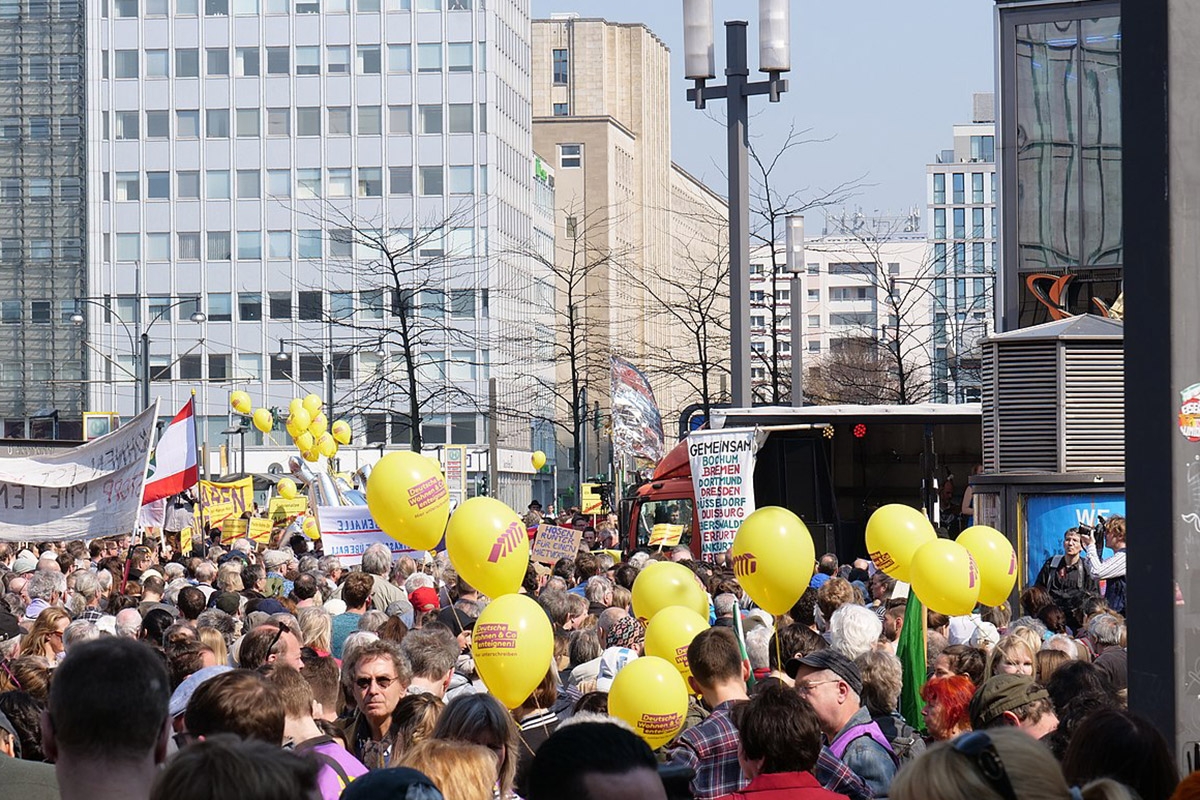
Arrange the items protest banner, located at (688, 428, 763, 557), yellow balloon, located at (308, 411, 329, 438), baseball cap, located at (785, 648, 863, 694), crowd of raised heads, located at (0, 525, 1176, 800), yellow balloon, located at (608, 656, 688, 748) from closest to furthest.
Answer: crowd of raised heads, located at (0, 525, 1176, 800) → baseball cap, located at (785, 648, 863, 694) → yellow balloon, located at (608, 656, 688, 748) → protest banner, located at (688, 428, 763, 557) → yellow balloon, located at (308, 411, 329, 438)

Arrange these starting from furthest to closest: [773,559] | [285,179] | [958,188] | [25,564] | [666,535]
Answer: [958,188], [285,179], [666,535], [25,564], [773,559]

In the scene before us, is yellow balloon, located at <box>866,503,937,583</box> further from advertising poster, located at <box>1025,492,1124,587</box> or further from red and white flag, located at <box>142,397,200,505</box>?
red and white flag, located at <box>142,397,200,505</box>

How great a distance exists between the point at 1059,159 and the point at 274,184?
197ft

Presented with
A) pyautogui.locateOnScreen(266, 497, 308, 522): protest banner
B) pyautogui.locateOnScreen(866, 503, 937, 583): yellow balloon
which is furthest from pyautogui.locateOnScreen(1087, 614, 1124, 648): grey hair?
pyautogui.locateOnScreen(266, 497, 308, 522): protest banner

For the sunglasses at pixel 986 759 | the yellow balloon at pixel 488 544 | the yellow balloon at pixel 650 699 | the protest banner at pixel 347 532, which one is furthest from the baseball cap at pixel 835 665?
the protest banner at pixel 347 532

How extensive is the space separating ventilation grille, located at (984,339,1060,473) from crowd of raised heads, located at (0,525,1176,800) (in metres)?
3.70

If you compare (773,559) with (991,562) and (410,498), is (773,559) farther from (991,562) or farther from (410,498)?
(410,498)

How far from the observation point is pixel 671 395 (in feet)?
414

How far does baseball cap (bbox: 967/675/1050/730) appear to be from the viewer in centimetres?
630

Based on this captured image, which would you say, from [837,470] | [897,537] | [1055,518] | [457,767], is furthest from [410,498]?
[837,470]

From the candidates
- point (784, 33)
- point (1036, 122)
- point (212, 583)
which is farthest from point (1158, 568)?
point (1036, 122)

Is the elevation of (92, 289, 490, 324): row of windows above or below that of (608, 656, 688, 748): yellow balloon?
above

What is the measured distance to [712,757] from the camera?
665 centimetres

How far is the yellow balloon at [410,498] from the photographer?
36.7 feet
